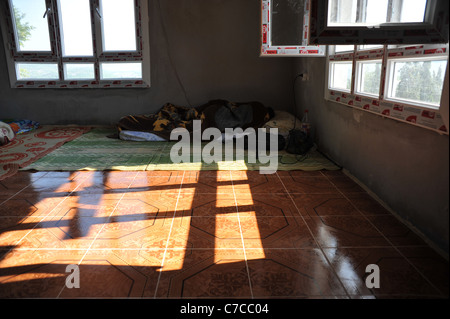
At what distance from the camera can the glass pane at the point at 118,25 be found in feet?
16.0

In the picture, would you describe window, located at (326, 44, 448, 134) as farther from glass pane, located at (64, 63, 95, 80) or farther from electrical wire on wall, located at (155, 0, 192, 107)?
glass pane, located at (64, 63, 95, 80)

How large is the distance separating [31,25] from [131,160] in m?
3.07

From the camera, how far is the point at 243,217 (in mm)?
2277

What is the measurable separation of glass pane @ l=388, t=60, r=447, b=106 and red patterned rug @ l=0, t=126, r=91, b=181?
3.38 metres

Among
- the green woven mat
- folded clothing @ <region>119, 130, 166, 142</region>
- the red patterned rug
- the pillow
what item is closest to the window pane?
the green woven mat

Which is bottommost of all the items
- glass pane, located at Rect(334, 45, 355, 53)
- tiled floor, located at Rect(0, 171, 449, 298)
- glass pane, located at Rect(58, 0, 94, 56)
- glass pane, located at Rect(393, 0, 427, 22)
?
tiled floor, located at Rect(0, 171, 449, 298)

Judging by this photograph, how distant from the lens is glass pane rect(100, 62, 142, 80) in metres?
5.15

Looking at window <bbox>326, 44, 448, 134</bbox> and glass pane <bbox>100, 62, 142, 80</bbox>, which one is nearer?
window <bbox>326, 44, 448, 134</bbox>

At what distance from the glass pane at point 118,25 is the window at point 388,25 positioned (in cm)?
351

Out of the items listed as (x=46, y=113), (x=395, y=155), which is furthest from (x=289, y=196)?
(x=46, y=113)

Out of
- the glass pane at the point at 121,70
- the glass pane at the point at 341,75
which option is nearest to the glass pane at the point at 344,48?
the glass pane at the point at 341,75

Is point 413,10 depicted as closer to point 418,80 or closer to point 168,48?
point 418,80

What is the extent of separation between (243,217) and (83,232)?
1037 mm

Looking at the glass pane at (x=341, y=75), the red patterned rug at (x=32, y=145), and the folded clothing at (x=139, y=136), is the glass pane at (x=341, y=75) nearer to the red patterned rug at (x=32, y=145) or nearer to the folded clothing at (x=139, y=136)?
the folded clothing at (x=139, y=136)
